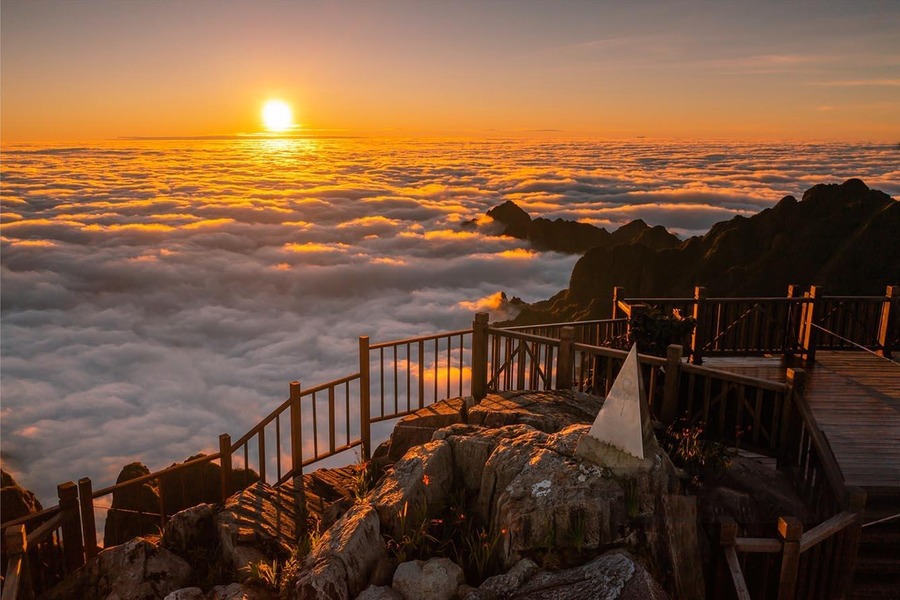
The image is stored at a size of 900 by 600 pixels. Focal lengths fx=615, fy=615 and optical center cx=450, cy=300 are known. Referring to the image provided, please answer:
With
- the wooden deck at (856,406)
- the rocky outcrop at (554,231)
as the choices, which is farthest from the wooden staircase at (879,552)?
the rocky outcrop at (554,231)

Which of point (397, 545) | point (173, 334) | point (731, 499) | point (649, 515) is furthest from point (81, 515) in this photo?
point (173, 334)

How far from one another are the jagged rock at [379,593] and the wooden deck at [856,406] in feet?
21.8

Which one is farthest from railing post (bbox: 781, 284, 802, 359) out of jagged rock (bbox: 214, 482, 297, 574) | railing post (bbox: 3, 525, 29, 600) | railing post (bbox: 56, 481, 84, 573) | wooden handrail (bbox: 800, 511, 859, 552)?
railing post (bbox: 3, 525, 29, 600)

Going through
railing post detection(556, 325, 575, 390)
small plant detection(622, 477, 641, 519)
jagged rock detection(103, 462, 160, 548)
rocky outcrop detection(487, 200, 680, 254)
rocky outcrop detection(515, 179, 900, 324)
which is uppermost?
railing post detection(556, 325, 575, 390)

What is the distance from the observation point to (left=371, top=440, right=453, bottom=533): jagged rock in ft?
25.7

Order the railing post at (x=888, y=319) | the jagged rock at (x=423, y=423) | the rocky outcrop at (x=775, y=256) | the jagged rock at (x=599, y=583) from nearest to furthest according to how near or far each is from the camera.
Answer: the jagged rock at (x=599, y=583)
the jagged rock at (x=423, y=423)
the railing post at (x=888, y=319)
the rocky outcrop at (x=775, y=256)

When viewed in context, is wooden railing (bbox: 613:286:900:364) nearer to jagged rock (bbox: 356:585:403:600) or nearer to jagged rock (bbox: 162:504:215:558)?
jagged rock (bbox: 356:585:403:600)

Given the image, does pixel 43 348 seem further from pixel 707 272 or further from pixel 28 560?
pixel 28 560

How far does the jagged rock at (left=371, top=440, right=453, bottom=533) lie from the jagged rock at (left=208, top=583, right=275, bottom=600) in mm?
1652

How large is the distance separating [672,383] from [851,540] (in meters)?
3.47

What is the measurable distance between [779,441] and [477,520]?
5.10m

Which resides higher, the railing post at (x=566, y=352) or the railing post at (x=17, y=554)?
the railing post at (x=566, y=352)

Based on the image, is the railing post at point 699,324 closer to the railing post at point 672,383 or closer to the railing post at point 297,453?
the railing post at point 672,383

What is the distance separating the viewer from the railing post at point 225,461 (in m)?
10.8
